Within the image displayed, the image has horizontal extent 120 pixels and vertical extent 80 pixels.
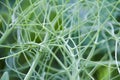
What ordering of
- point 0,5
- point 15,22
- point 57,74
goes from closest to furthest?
point 15,22 < point 57,74 < point 0,5

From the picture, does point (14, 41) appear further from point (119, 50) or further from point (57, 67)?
point (119, 50)

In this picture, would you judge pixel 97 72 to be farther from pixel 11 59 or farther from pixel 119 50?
pixel 11 59

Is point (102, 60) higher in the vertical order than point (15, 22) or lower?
lower

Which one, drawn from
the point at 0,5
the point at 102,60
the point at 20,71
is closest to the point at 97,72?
the point at 102,60

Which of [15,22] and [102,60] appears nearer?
[15,22]

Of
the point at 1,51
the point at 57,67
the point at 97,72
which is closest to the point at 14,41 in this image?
the point at 1,51

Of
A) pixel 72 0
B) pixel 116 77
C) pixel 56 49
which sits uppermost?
pixel 72 0

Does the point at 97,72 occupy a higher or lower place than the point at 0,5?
lower

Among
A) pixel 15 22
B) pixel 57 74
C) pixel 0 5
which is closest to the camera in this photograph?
pixel 15 22

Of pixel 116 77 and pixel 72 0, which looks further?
pixel 72 0
